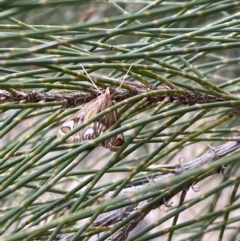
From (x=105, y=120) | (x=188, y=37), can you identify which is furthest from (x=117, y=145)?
(x=188, y=37)

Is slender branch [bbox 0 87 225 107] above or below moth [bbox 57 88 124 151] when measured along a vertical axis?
above

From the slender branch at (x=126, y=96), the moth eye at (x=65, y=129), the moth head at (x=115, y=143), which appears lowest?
the moth head at (x=115, y=143)

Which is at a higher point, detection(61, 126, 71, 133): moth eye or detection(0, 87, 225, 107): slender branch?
detection(0, 87, 225, 107): slender branch

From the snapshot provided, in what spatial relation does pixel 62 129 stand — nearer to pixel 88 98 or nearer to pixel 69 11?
pixel 88 98

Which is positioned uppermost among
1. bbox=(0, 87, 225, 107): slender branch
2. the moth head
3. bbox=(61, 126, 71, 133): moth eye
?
bbox=(0, 87, 225, 107): slender branch

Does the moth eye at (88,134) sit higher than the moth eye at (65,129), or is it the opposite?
the moth eye at (65,129)

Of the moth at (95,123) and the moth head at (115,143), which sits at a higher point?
the moth at (95,123)

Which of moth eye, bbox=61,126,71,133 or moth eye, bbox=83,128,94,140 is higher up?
moth eye, bbox=61,126,71,133

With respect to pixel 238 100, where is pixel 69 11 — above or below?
above
